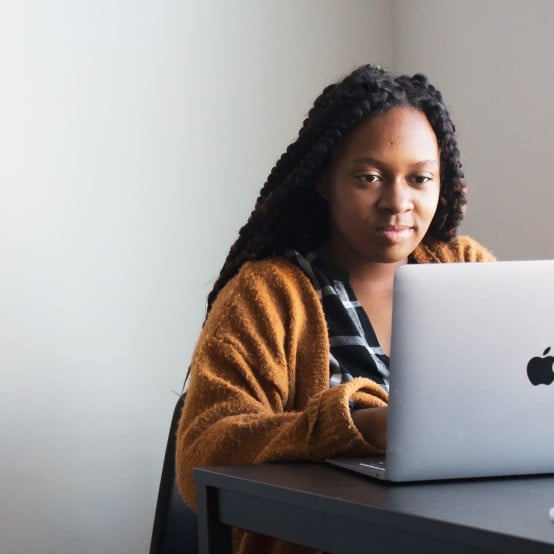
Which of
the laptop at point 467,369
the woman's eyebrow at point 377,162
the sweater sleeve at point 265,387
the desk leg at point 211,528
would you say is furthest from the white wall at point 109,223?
the laptop at point 467,369

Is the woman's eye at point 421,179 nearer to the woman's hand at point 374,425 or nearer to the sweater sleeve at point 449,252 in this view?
the sweater sleeve at point 449,252

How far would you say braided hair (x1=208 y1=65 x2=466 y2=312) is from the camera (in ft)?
4.83

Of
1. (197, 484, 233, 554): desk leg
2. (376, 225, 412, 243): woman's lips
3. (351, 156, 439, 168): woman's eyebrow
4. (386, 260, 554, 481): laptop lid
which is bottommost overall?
(197, 484, 233, 554): desk leg

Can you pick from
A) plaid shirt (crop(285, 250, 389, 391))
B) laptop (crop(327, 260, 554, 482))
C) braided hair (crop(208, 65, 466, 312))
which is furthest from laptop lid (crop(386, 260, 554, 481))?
braided hair (crop(208, 65, 466, 312))

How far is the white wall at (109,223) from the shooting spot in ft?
6.34

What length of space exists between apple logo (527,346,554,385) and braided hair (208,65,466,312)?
0.65m

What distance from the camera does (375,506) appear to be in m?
0.77

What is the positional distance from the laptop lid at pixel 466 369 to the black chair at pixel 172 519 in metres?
0.74

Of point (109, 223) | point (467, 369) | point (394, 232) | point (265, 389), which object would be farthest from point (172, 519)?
point (467, 369)

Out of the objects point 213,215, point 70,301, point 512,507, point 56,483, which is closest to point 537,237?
point 213,215

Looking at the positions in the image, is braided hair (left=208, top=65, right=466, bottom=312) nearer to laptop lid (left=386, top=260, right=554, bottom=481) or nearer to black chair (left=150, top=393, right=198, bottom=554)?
black chair (left=150, top=393, right=198, bottom=554)

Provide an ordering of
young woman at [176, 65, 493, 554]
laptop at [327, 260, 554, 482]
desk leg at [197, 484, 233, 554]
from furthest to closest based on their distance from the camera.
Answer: young woman at [176, 65, 493, 554]
desk leg at [197, 484, 233, 554]
laptop at [327, 260, 554, 482]

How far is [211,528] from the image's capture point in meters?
0.99

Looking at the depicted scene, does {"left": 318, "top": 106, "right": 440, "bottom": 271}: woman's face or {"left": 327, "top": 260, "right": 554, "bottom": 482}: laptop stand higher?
{"left": 318, "top": 106, "right": 440, "bottom": 271}: woman's face
